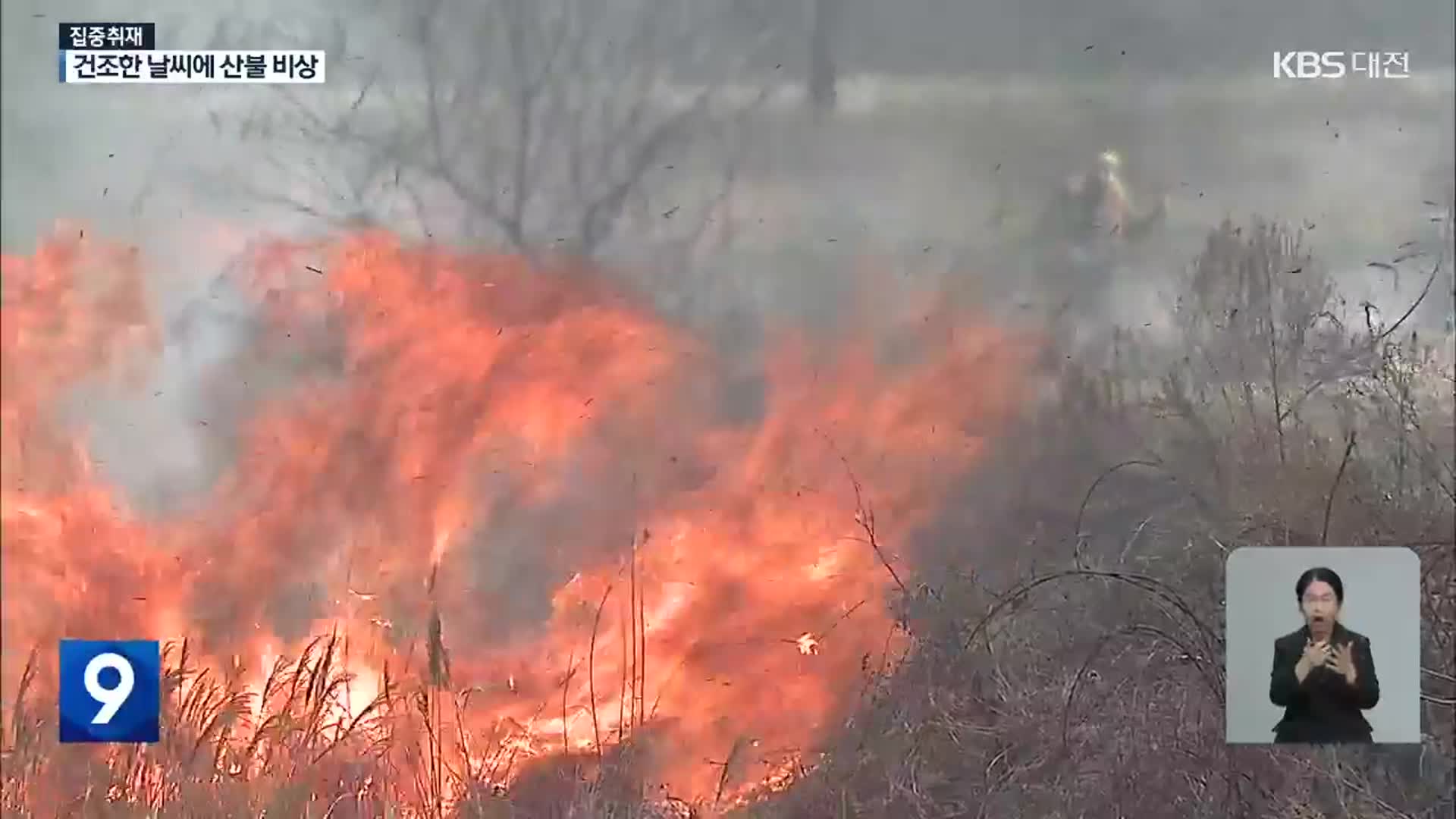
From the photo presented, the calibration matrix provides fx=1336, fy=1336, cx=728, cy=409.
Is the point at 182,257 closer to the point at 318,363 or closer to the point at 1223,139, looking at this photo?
the point at 318,363

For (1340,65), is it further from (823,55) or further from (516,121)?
(516,121)

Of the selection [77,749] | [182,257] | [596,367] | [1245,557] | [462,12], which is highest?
[462,12]

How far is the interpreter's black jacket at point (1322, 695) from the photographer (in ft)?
4.98

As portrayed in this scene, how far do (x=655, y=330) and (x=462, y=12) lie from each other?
43cm

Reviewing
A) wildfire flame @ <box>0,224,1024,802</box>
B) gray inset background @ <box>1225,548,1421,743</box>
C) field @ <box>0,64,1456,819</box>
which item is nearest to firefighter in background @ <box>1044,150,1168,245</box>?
field @ <box>0,64,1456,819</box>

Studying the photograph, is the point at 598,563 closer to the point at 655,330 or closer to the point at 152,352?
the point at 655,330

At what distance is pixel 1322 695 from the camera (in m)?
1.52

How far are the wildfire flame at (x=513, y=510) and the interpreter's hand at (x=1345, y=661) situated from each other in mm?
476

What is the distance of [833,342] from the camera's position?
1.53 m

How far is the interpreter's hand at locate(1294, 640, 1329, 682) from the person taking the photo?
1521 millimetres

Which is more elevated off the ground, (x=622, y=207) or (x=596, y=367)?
(x=622, y=207)

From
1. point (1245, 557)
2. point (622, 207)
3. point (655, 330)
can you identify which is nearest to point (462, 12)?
point (622, 207)

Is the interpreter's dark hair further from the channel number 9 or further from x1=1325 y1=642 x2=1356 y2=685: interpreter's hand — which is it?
the channel number 9

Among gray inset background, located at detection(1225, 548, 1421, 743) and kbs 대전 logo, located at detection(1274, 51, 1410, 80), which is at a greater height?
kbs 대전 logo, located at detection(1274, 51, 1410, 80)
